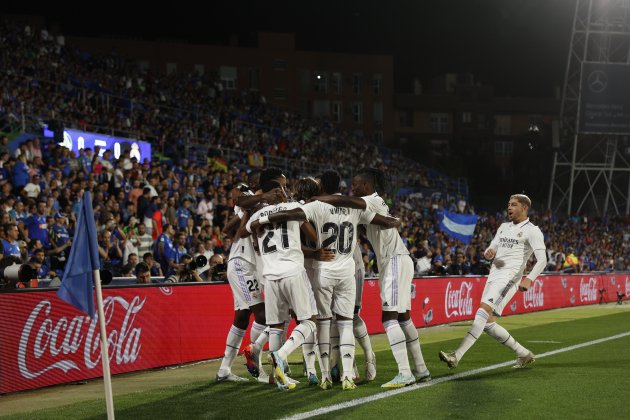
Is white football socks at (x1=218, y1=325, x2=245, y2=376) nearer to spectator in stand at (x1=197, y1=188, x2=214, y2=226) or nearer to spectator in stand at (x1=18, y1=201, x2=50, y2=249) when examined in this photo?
spectator in stand at (x1=18, y1=201, x2=50, y2=249)

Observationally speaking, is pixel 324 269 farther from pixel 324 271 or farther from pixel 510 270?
pixel 510 270

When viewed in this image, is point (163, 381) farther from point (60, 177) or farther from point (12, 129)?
point (12, 129)

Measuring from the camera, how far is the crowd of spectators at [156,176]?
16859 mm

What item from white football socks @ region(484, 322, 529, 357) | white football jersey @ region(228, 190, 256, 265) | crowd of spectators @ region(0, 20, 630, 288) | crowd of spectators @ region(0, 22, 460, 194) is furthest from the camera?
crowd of spectators @ region(0, 22, 460, 194)

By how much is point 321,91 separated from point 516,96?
27.9 metres

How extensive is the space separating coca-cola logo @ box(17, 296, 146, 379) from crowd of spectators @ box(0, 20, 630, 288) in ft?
5.26

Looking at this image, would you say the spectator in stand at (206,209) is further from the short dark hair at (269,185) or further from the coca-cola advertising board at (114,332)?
the short dark hair at (269,185)

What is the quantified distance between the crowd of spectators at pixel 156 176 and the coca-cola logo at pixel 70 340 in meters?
1.60

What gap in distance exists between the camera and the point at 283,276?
930 centimetres

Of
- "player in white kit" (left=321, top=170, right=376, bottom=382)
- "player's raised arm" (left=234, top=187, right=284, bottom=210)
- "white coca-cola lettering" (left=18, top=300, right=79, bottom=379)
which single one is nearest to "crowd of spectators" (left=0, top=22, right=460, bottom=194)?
"white coca-cola lettering" (left=18, top=300, right=79, bottom=379)

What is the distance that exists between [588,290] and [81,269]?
29138 mm

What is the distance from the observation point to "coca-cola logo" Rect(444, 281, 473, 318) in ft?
73.5

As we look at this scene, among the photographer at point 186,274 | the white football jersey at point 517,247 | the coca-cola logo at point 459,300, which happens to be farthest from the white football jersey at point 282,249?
the coca-cola logo at point 459,300

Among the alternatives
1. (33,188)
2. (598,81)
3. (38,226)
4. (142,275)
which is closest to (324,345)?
(142,275)
